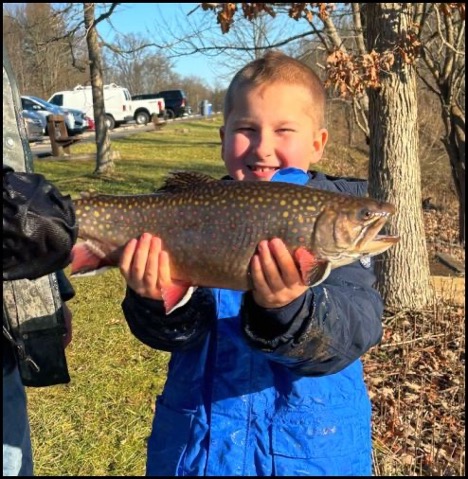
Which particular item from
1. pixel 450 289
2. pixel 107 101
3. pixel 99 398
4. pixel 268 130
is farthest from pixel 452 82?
pixel 107 101

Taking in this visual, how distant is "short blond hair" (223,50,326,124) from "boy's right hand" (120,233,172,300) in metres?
0.93

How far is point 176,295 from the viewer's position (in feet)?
7.02

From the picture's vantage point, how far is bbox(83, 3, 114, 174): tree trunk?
16.5 metres

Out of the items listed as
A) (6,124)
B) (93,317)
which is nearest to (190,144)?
(93,317)

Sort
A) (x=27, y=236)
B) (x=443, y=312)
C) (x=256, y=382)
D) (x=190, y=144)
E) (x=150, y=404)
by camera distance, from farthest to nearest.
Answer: (x=190, y=144), (x=443, y=312), (x=150, y=404), (x=256, y=382), (x=27, y=236)

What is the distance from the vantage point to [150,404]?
4895 mm

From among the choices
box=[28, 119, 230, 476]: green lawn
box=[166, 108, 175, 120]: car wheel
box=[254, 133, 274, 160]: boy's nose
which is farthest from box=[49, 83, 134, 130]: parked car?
box=[254, 133, 274, 160]: boy's nose

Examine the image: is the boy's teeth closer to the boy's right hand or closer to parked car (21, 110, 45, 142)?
the boy's right hand

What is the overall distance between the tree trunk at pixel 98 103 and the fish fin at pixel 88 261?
48.7ft

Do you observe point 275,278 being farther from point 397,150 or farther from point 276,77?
point 397,150

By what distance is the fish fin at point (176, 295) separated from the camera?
211cm

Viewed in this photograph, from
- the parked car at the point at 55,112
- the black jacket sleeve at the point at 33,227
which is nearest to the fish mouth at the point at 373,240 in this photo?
the black jacket sleeve at the point at 33,227

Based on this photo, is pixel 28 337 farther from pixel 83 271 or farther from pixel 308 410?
pixel 308 410

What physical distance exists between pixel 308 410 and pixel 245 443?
0.28 meters
